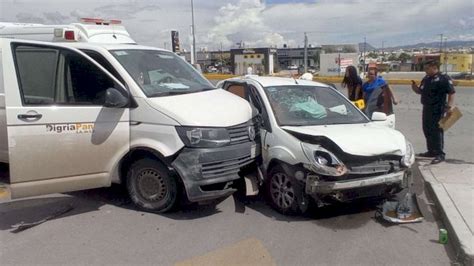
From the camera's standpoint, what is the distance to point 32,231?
4516 millimetres

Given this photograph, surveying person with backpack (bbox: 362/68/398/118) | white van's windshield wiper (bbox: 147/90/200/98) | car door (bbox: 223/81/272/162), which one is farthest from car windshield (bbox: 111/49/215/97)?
person with backpack (bbox: 362/68/398/118)

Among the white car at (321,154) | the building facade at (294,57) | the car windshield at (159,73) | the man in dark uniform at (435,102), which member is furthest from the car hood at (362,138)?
the building facade at (294,57)

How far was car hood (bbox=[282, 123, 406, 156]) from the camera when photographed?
4.55 meters

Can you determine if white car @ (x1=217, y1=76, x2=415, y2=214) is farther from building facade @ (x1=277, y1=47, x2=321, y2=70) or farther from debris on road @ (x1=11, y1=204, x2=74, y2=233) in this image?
building facade @ (x1=277, y1=47, x2=321, y2=70)

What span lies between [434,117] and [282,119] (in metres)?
3.14

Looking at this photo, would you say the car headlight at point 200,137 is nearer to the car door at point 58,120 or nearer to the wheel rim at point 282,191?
the car door at point 58,120

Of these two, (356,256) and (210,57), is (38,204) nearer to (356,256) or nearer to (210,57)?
(356,256)

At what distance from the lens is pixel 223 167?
4.74 m

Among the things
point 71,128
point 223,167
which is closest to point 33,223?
point 71,128

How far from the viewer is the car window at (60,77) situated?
470cm

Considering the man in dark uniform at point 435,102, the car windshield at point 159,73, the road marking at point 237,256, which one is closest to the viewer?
the road marking at point 237,256

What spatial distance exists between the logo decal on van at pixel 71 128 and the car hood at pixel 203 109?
712mm

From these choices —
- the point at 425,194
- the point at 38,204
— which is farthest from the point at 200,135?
the point at 425,194

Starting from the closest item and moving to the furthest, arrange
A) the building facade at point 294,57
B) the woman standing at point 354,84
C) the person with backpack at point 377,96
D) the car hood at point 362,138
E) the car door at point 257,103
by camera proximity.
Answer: the car hood at point 362,138 < the car door at point 257,103 < the person with backpack at point 377,96 < the woman standing at point 354,84 < the building facade at point 294,57
